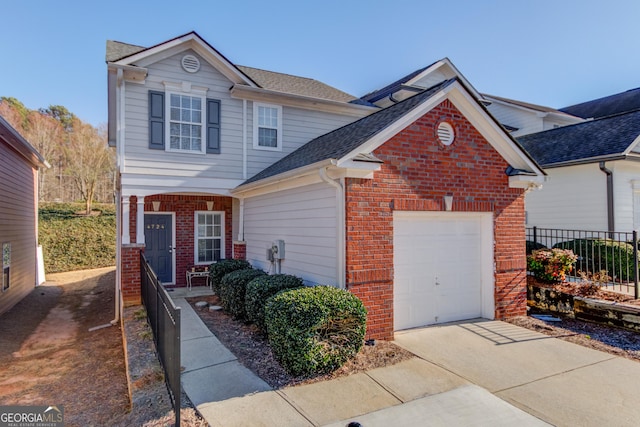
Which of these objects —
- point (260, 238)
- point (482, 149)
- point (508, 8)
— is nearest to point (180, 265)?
point (260, 238)

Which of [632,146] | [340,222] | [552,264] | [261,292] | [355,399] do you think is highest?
[632,146]

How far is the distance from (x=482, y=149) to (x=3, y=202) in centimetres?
1390

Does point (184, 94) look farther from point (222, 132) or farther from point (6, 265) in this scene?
point (6, 265)

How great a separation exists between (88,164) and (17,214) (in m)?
17.0

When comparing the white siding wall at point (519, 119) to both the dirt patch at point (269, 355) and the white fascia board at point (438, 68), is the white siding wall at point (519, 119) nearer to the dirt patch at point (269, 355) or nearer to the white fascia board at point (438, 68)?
the white fascia board at point (438, 68)

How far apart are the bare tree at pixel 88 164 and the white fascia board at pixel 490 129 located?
2507 cm

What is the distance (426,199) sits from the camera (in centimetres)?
681

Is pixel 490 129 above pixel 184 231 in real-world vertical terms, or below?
above

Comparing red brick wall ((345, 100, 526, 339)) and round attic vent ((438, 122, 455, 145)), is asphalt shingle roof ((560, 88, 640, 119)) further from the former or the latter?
round attic vent ((438, 122, 455, 145))

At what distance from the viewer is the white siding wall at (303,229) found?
6457 mm

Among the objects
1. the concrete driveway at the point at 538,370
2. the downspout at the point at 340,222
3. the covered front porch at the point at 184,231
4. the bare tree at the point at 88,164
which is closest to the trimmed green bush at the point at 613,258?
the concrete driveway at the point at 538,370

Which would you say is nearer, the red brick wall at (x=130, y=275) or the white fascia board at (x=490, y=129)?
the white fascia board at (x=490, y=129)

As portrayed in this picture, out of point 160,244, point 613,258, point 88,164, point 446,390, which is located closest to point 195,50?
point 160,244

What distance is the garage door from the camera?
6840 millimetres
